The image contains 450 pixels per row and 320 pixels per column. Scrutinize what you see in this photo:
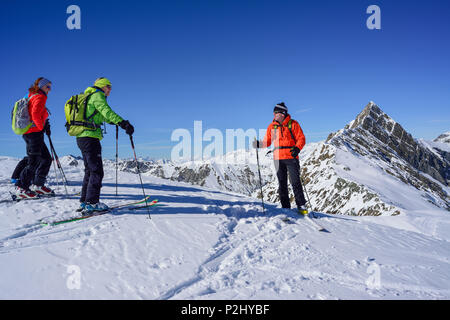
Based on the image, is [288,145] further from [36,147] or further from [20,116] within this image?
[20,116]

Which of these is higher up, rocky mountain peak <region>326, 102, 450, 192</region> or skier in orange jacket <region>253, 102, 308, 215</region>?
rocky mountain peak <region>326, 102, 450, 192</region>

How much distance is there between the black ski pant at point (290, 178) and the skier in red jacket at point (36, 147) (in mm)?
7936

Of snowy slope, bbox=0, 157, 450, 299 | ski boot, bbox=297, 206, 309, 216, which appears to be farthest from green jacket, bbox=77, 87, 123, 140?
ski boot, bbox=297, 206, 309, 216

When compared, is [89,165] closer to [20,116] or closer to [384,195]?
[20,116]

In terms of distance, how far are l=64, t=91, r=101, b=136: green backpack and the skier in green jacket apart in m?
0.09

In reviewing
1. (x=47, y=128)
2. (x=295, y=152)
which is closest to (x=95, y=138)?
(x=47, y=128)

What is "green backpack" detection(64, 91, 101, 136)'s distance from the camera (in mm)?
6465

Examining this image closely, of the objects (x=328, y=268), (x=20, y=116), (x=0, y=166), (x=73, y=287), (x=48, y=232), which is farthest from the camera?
(x=0, y=166)

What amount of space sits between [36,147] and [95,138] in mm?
3229

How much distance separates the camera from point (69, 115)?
6492 mm

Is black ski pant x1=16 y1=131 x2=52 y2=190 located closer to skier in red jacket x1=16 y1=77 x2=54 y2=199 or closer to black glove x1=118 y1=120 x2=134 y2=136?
skier in red jacket x1=16 y1=77 x2=54 y2=199

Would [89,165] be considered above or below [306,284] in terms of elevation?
above

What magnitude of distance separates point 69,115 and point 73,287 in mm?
4715
